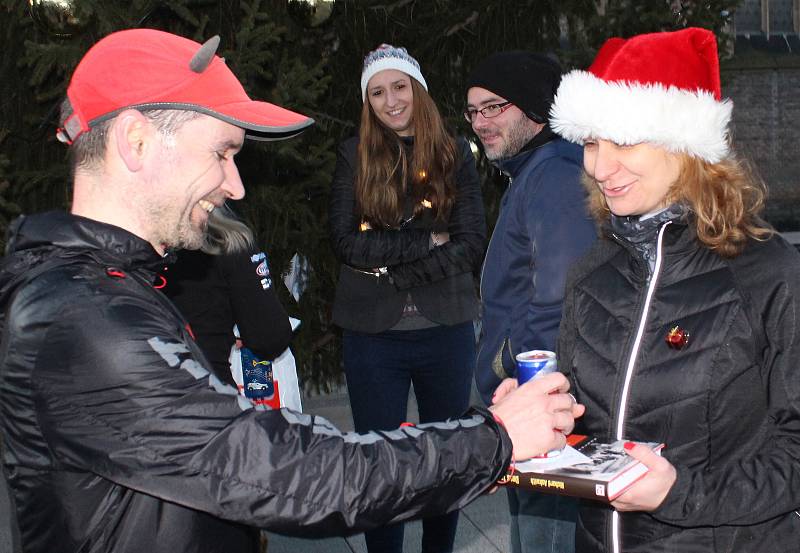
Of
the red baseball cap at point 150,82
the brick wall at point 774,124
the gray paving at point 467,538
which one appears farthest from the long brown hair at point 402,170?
the brick wall at point 774,124

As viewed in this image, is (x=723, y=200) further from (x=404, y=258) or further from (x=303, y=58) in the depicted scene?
(x=303, y=58)

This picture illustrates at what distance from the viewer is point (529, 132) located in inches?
151

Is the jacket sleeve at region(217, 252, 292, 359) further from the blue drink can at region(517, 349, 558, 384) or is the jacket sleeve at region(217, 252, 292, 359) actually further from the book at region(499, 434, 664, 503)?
the book at region(499, 434, 664, 503)

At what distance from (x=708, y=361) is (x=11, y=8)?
181 inches

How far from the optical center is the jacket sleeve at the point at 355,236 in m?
4.57

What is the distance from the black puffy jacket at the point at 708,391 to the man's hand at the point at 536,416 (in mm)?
255

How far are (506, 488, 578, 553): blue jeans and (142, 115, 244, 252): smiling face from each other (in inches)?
76.8

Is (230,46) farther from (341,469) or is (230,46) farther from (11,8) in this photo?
(341,469)

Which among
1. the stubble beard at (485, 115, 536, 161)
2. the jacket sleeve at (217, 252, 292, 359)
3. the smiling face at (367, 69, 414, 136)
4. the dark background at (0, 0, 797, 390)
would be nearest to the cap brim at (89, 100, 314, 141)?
the jacket sleeve at (217, 252, 292, 359)

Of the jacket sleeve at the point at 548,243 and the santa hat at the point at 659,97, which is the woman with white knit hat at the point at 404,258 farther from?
the santa hat at the point at 659,97

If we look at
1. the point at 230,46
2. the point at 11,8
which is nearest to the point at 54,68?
the point at 11,8

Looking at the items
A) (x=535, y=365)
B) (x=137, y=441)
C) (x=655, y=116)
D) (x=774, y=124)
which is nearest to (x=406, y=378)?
(x=535, y=365)

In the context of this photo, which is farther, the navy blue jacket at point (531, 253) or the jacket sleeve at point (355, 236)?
the jacket sleeve at point (355, 236)

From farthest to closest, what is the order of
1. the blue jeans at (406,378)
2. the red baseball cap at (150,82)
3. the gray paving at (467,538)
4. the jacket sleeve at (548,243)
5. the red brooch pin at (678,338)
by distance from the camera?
the gray paving at (467,538)
the blue jeans at (406,378)
the jacket sleeve at (548,243)
the red brooch pin at (678,338)
the red baseball cap at (150,82)
